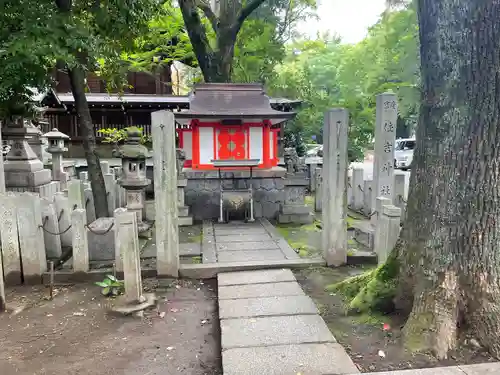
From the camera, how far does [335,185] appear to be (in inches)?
196

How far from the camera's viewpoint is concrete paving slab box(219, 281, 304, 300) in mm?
4109

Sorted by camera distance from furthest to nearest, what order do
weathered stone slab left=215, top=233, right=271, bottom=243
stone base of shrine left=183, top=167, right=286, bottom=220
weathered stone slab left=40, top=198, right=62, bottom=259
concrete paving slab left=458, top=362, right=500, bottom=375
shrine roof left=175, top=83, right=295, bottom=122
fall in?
1. stone base of shrine left=183, top=167, right=286, bottom=220
2. shrine roof left=175, top=83, right=295, bottom=122
3. weathered stone slab left=215, top=233, right=271, bottom=243
4. weathered stone slab left=40, top=198, right=62, bottom=259
5. concrete paving slab left=458, top=362, right=500, bottom=375

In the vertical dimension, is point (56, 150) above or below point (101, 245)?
above

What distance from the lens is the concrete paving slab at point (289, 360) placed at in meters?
2.71

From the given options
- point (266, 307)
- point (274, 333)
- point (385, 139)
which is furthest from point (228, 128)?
point (274, 333)

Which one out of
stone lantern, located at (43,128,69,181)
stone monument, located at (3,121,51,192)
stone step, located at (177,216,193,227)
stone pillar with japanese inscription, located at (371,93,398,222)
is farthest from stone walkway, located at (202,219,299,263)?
stone lantern, located at (43,128,69,181)

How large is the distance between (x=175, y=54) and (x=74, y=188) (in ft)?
33.6

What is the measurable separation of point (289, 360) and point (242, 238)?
4.04m

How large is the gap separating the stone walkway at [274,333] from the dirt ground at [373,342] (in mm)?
130

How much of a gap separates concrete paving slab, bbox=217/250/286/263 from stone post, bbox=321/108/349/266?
79 centimetres

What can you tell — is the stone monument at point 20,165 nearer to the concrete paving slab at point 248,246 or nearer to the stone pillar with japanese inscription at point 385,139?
the concrete paving slab at point 248,246

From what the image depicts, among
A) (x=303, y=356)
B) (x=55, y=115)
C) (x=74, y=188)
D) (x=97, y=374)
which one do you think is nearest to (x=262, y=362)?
(x=303, y=356)

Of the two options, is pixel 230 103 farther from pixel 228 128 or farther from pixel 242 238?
pixel 242 238

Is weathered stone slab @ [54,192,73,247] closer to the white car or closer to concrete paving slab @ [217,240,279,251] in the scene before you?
concrete paving slab @ [217,240,279,251]
